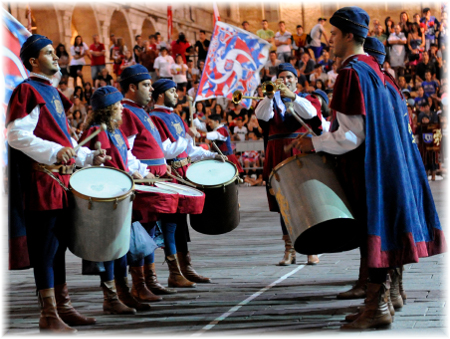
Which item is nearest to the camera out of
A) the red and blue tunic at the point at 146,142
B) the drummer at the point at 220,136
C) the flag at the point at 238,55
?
the red and blue tunic at the point at 146,142

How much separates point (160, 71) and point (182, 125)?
13568 mm

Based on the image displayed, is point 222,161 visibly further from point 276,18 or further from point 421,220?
point 276,18

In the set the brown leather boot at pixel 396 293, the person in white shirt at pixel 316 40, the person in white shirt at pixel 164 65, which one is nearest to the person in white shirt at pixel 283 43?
the person in white shirt at pixel 316 40

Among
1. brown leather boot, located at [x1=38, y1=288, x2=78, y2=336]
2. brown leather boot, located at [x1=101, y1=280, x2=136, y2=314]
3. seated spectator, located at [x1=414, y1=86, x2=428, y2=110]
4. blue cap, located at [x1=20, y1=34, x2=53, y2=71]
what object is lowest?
seated spectator, located at [x1=414, y1=86, x2=428, y2=110]

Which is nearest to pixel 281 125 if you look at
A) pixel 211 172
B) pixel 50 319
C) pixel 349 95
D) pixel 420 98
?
pixel 211 172

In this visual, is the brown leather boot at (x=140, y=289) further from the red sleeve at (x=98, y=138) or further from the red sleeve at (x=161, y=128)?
the red sleeve at (x=161, y=128)

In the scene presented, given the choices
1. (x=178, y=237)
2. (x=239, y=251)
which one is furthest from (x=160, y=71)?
(x=178, y=237)

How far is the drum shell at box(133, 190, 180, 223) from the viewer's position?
5.08 metres

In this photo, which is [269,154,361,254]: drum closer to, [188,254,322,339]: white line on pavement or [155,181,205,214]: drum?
[188,254,322,339]: white line on pavement

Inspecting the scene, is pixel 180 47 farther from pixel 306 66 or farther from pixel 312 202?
pixel 312 202

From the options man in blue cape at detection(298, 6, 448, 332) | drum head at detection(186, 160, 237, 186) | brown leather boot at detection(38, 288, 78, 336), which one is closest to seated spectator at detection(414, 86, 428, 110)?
drum head at detection(186, 160, 237, 186)

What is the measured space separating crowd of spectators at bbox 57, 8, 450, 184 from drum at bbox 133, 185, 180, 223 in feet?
43.0

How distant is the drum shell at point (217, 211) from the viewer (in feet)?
19.8

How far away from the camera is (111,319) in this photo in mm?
4898
